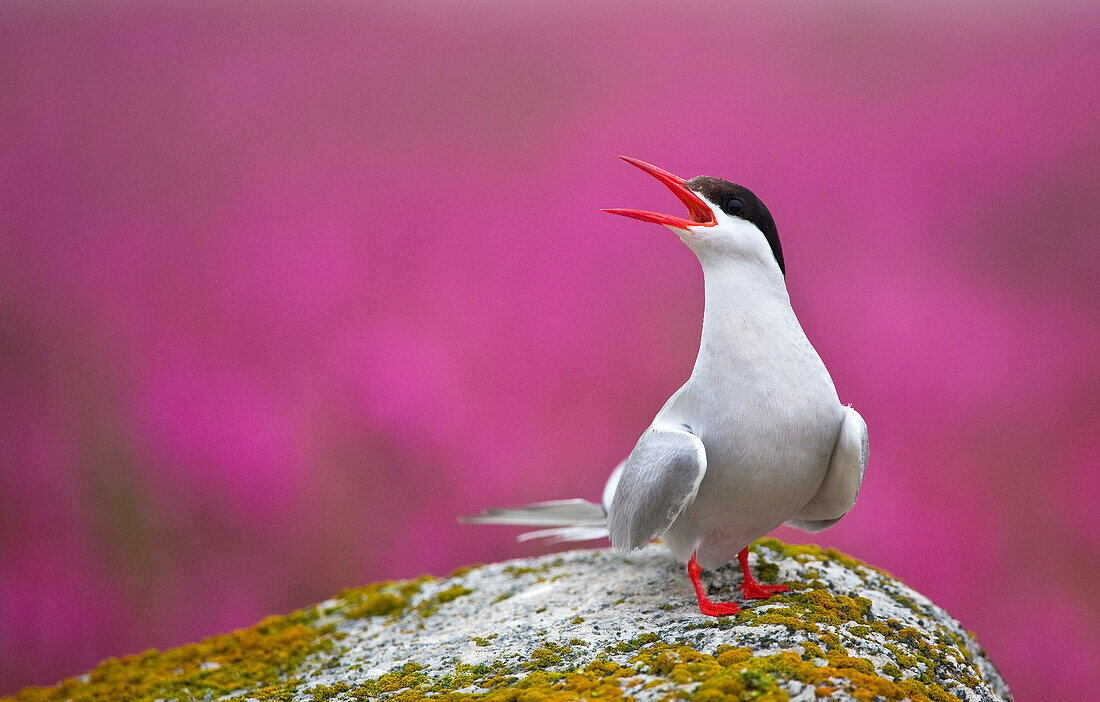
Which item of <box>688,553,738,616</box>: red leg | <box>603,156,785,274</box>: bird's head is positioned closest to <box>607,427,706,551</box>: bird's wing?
<box>688,553,738,616</box>: red leg

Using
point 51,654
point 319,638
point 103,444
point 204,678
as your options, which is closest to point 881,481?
point 319,638

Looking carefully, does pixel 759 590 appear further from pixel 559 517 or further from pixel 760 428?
pixel 559 517

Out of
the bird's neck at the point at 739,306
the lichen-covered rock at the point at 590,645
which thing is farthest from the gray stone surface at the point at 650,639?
the bird's neck at the point at 739,306

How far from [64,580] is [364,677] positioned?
8.96ft

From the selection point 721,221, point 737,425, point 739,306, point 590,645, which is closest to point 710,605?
point 590,645

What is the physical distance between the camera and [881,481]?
171 inches

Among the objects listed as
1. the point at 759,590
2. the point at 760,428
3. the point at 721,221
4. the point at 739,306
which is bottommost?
the point at 759,590

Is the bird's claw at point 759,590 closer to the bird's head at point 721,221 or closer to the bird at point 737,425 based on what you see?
the bird at point 737,425

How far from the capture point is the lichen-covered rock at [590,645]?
187cm

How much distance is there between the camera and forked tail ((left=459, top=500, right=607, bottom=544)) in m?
2.88

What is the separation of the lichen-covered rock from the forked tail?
12 cm

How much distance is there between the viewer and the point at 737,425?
7.01 ft

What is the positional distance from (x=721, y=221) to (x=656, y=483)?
0.67 metres

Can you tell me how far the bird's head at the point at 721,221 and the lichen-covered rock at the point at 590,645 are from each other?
0.89m
